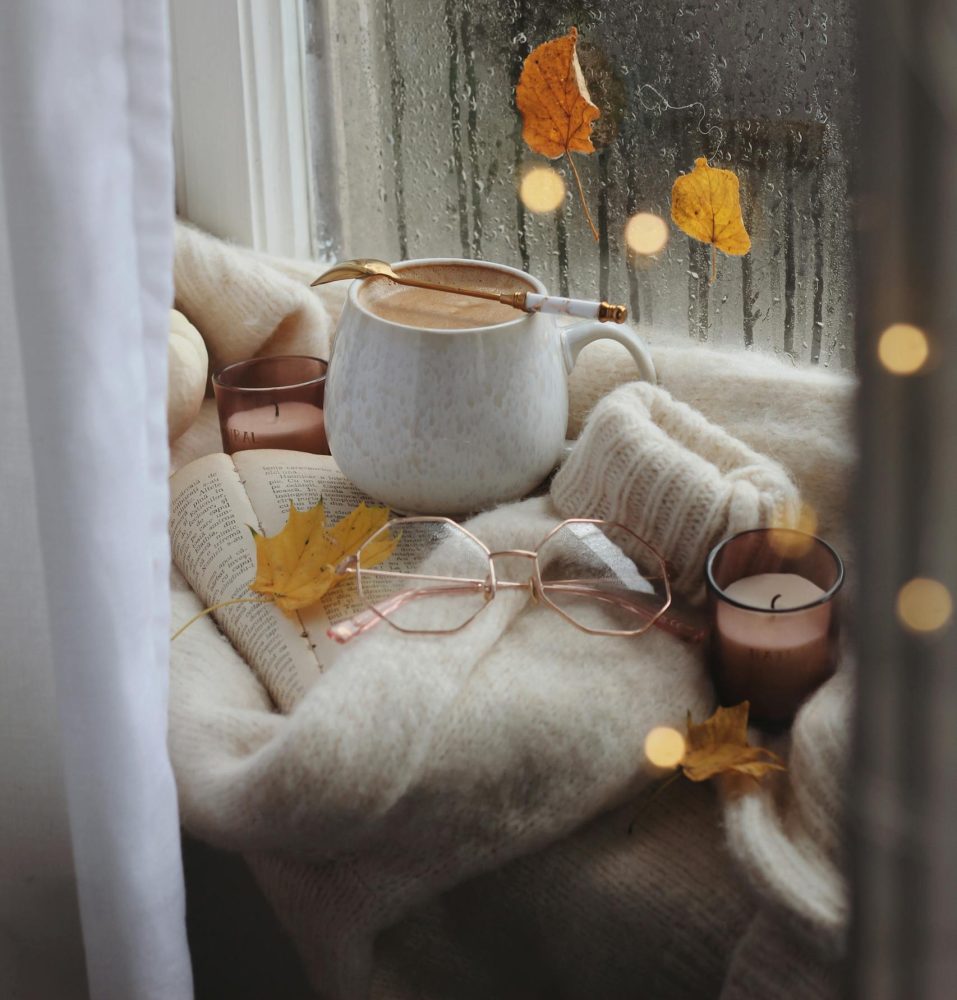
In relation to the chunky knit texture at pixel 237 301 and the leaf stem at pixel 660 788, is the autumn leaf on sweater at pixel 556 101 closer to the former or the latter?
the chunky knit texture at pixel 237 301

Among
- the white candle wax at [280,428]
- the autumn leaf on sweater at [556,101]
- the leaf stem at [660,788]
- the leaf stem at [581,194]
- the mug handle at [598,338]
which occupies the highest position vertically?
the autumn leaf on sweater at [556,101]

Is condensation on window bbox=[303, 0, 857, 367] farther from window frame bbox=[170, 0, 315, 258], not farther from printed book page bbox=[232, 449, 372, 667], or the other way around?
printed book page bbox=[232, 449, 372, 667]

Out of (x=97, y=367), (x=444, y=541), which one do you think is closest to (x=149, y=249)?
(x=97, y=367)

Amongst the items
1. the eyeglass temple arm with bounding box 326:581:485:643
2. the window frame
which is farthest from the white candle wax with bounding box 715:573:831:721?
the window frame

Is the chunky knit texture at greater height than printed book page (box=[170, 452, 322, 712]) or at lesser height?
greater

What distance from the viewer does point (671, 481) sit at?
20.5 inches

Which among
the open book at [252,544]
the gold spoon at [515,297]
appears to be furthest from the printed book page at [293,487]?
the gold spoon at [515,297]

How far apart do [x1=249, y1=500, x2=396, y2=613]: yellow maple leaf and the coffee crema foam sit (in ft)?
0.35

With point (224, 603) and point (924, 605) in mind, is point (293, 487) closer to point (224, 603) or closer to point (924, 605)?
point (224, 603)

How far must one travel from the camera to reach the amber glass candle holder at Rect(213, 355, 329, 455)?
0.69 meters

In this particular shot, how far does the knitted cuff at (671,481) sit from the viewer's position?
0.51 meters

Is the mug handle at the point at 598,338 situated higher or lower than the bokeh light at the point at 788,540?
higher

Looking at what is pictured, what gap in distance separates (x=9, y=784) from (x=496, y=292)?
0.34 metres

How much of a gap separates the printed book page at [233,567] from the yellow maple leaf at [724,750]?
175 mm
